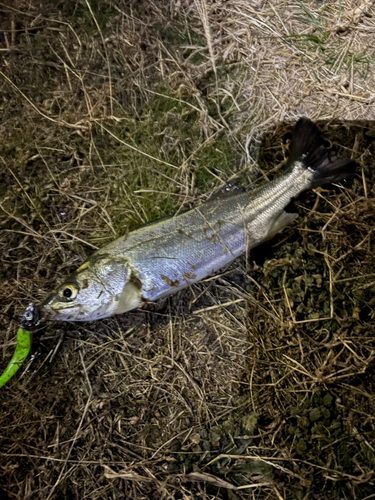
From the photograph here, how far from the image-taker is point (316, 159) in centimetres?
308

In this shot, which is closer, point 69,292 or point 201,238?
point 69,292

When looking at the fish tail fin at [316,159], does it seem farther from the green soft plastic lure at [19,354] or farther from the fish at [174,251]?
the green soft plastic lure at [19,354]

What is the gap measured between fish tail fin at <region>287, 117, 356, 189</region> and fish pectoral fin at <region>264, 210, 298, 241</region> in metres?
0.35

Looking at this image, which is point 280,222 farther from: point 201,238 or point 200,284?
point 200,284

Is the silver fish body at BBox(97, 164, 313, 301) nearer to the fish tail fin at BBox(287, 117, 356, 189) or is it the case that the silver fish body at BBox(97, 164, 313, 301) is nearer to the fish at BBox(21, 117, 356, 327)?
the fish at BBox(21, 117, 356, 327)

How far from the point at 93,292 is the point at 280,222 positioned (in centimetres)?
175

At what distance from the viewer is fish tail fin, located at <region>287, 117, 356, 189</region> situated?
3.09 m

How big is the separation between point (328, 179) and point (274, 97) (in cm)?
109

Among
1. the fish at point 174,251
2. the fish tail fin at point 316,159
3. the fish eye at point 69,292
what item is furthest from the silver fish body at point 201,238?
the fish eye at point 69,292

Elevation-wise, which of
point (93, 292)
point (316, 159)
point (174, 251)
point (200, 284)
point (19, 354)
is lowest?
point (19, 354)

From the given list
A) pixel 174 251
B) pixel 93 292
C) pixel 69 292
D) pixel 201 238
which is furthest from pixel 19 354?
pixel 201 238

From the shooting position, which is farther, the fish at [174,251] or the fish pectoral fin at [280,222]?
the fish pectoral fin at [280,222]

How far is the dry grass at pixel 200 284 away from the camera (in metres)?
2.87

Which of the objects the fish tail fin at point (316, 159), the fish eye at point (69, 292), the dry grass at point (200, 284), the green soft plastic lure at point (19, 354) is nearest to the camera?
the fish eye at point (69, 292)
